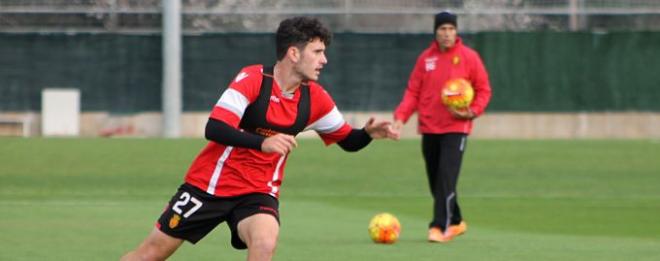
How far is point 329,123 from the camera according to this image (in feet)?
29.1

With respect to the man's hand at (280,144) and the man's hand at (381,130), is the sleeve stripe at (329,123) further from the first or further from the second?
the man's hand at (280,144)

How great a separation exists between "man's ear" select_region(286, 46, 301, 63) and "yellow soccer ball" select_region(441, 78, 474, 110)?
4536mm

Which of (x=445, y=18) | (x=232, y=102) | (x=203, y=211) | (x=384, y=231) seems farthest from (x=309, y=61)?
(x=445, y=18)

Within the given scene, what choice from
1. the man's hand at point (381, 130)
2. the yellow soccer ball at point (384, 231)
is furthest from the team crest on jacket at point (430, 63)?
the man's hand at point (381, 130)

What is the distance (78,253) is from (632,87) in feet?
56.0

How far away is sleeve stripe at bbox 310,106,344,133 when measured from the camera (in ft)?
29.0

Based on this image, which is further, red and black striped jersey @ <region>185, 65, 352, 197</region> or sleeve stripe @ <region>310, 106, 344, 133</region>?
sleeve stripe @ <region>310, 106, 344, 133</region>

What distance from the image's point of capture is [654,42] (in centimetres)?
2694

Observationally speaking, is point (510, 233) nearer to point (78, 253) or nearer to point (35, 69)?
point (78, 253)

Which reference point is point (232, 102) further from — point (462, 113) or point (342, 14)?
point (342, 14)

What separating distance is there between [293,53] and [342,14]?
19391 mm

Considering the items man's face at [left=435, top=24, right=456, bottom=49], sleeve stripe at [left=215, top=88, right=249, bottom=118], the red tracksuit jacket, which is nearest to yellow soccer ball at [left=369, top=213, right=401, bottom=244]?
the red tracksuit jacket

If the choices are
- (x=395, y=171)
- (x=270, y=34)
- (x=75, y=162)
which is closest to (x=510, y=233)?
(x=395, y=171)

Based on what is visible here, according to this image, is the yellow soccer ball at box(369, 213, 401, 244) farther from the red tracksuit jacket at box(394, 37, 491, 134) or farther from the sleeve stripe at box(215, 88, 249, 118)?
the sleeve stripe at box(215, 88, 249, 118)
